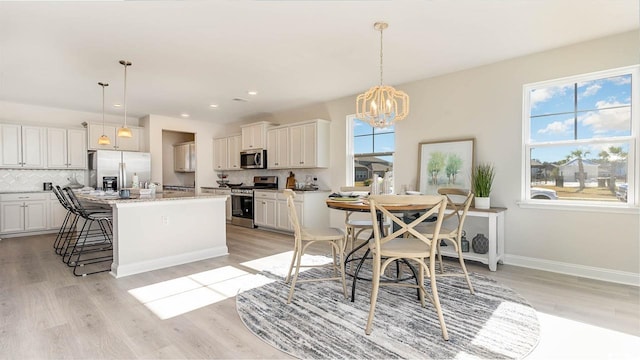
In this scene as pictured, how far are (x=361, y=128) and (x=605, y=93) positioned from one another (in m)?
3.14

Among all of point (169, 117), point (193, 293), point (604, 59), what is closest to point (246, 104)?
point (169, 117)

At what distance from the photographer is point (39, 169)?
19.3 ft

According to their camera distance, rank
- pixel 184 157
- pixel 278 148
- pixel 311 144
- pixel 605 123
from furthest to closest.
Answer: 1. pixel 184 157
2. pixel 278 148
3. pixel 311 144
4. pixel 605 123

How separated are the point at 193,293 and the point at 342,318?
1443 millimetres

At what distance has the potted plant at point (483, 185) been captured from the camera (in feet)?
Result: 12.1

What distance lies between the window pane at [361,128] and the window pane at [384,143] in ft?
0.67

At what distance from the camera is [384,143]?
5.07m

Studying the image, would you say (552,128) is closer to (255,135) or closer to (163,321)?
(163,321)

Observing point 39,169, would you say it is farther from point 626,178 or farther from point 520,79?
point 626,178

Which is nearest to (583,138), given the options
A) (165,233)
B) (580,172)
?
(580,172)

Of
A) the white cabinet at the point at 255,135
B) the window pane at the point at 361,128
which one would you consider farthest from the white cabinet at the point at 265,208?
the window pane at the point at 361,128

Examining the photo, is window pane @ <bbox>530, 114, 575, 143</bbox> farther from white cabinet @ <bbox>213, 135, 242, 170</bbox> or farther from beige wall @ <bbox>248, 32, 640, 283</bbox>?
white cabinet @ <bbox>213, 135, 242, 170</bbox>

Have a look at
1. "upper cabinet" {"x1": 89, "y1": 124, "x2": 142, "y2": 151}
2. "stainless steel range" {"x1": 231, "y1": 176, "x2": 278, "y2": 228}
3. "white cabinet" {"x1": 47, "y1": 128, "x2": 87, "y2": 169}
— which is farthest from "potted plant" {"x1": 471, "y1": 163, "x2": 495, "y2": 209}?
"white cabinet" {"x1": 47, "y1": 128, "x2": 87, "y2": 169}

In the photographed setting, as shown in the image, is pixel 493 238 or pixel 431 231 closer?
pixel 431 231
